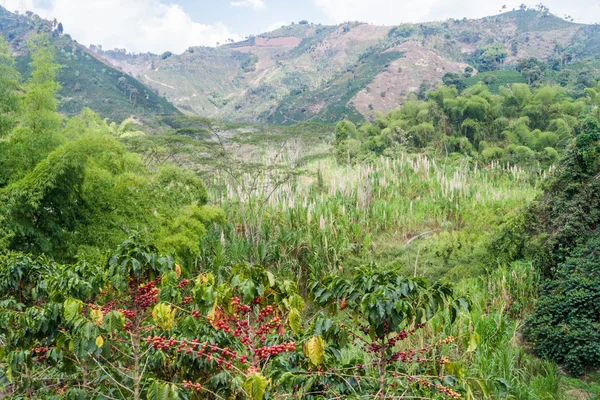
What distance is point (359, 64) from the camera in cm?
6034

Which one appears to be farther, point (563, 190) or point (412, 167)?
point (412, 167)

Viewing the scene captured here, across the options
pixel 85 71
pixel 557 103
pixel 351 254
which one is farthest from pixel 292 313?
pixel 85 71

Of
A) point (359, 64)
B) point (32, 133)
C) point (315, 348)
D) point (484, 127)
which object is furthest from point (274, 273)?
point (359, 64)

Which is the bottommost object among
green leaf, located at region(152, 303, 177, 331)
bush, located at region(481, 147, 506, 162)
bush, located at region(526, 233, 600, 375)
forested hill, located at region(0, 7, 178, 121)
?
bush, located at region(526, 233, 600, 375)

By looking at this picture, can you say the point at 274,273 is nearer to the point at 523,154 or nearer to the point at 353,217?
the point at 353,217

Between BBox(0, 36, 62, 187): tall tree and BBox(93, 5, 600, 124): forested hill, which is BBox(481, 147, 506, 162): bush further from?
BBox(0, 36, 62, 187): tall tree

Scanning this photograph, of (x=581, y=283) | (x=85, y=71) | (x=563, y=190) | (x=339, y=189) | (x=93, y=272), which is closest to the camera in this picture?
(x=93, y=272)

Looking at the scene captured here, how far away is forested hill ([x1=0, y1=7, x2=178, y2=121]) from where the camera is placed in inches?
1377

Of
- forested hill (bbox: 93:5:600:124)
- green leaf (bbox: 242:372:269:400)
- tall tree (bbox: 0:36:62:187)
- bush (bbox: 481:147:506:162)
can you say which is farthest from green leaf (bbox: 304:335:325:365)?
forested hill (bbox: 93:5:600:124)

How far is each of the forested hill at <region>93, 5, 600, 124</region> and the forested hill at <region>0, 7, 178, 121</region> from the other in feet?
46.6

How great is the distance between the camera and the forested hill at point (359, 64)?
143 feet

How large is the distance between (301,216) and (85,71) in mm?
42669

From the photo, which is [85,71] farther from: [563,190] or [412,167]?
[563,190]

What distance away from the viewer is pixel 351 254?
7.41 metres
